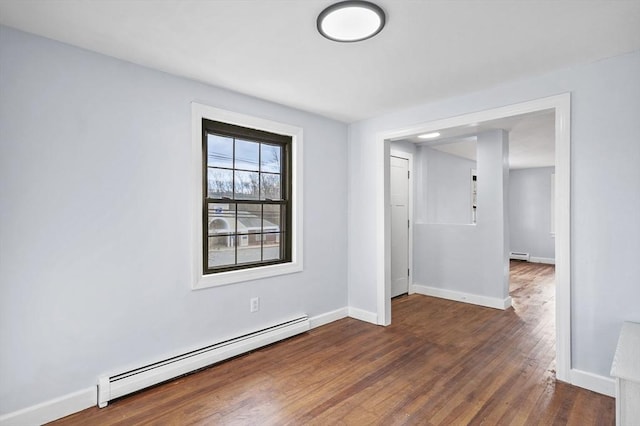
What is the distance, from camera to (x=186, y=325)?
279 cm

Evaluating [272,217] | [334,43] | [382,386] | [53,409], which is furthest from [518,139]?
[53,409]

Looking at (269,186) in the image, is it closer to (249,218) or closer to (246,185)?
(246,185)

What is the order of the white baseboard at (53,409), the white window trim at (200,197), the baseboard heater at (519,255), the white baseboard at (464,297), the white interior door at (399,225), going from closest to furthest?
the white baseboard at (53,409), the white window trim at (200,197), the white baseboard at (464,297), the white interior door at (399,225), the baseboard heater at (519,255)

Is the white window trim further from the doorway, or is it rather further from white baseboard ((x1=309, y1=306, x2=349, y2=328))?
the doorway

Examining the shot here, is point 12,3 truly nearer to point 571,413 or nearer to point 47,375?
point 47,375

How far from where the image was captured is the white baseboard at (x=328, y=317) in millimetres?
3835

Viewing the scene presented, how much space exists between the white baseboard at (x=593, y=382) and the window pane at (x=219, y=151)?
3398 millimetres

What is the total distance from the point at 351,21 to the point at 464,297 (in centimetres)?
430

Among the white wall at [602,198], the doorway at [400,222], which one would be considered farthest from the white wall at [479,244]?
the white wall at [602,198]

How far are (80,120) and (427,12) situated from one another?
7.74 feet

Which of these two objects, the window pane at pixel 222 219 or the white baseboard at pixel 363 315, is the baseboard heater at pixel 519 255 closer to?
the white baseboard at pixel 363 315

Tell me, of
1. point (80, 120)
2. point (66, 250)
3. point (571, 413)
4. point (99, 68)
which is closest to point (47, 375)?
point (66, 250)

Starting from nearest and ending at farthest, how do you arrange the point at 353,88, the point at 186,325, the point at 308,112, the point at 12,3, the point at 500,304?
the point at 12,3 < the point at 186,325 < the point at 353,88 < the point at 308,112 < the point at 500,304

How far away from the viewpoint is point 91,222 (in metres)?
2.31
